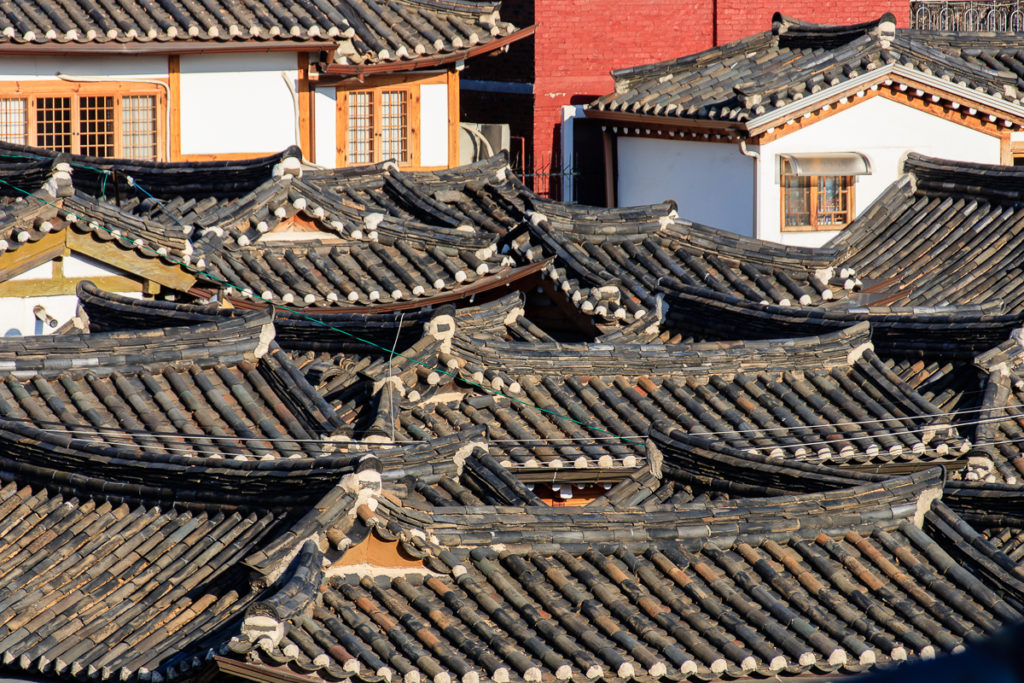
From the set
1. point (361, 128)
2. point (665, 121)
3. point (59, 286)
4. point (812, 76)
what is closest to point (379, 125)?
point (361, 128)

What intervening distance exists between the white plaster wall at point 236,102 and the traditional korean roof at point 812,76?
5874 millimetres

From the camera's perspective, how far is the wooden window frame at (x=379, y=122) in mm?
23781

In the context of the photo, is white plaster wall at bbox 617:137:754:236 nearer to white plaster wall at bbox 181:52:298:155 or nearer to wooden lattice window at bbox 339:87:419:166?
wooden lattice window at bbox 339:87:419:166

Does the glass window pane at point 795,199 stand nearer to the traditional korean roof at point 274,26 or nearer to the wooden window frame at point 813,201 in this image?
the wooden window frame at point 813,201

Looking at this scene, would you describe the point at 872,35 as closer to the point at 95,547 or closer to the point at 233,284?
the point at 233,284

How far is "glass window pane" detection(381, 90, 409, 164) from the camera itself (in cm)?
2422

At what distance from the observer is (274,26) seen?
70.6 ft

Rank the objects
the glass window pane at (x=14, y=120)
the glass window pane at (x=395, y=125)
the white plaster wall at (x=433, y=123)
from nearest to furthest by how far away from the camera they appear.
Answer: the glass window pane at (x=14, y=120), the glass window pane at (x=395, y=125), the white plaster wall at (x=433, y=123)

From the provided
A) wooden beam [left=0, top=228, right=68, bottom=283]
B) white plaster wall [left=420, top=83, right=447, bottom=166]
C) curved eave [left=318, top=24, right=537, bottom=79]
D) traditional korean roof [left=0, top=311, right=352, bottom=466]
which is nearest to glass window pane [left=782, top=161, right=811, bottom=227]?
curved eave [left=318, top=24, right=537, bottom=79]

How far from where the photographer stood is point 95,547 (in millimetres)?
9195

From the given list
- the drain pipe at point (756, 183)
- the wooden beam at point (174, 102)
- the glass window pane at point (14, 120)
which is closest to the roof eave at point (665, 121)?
the drain pipe at point (756, 183)

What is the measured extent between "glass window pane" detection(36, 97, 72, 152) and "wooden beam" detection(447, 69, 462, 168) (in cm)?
637

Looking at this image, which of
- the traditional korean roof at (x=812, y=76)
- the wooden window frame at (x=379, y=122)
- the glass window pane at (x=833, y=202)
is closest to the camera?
the traditional korean roof at (x=812, y=76)

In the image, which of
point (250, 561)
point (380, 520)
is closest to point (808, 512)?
point (380, 520)
